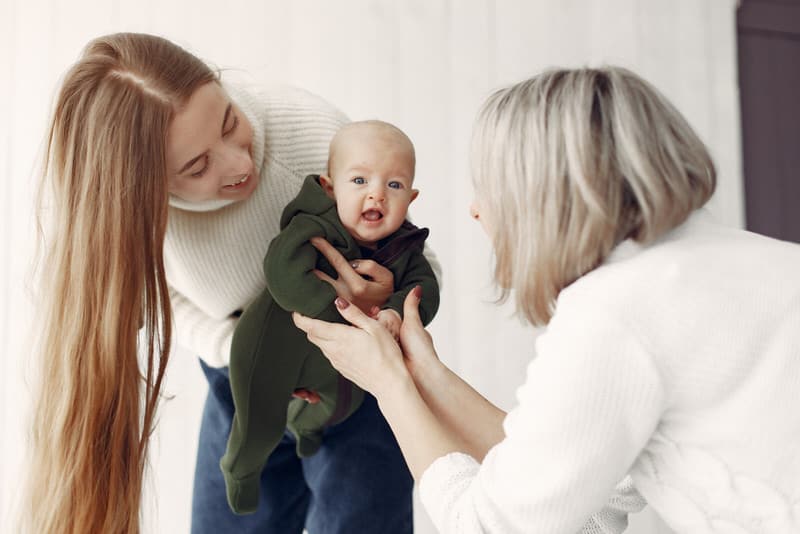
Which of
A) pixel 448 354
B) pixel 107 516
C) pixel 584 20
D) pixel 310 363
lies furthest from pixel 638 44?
pixel 107 516

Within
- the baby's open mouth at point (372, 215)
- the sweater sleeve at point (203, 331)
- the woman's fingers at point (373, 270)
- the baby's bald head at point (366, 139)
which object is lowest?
the sweater sleeve at point (203, 331)

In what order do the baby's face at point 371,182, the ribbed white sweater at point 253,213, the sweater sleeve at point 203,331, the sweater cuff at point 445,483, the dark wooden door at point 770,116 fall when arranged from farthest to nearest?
the dark wooden door at point 770,116 < the sweater sleeve at point 203,331 < the ribbed white sweater at point 253,213 < the baby's face at point 371,182 < the sweater cuff at point 445,483

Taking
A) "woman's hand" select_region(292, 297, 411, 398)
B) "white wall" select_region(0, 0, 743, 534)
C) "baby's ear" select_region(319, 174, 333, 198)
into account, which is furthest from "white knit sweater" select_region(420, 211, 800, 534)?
"white wall" select_region(0, 0, 743, 534)

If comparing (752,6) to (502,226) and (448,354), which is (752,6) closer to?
(448,354)

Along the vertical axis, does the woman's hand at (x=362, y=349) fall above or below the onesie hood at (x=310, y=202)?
below

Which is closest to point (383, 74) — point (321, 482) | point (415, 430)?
point (321, 482)

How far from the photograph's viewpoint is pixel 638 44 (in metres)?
2.76

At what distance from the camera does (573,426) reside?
0.97m

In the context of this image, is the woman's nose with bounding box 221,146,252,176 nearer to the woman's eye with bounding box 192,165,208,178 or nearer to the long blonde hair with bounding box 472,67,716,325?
the woman's eye with bounding box 192,165,208,178

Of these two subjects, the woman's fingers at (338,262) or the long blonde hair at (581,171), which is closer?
the long blonde hair at (581,171)

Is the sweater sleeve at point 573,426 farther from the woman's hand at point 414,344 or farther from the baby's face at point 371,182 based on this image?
the baby's face at point 371,182

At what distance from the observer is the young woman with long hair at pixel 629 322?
96cm

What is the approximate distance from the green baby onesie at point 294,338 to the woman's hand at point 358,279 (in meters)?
0.02

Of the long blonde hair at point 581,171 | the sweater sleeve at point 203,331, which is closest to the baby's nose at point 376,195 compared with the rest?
the long blonde hair at point 581,171
